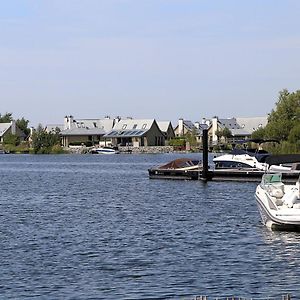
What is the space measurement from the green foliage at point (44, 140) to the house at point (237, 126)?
33331 millimetres

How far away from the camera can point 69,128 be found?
19050cm

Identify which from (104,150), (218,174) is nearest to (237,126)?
(104,150)

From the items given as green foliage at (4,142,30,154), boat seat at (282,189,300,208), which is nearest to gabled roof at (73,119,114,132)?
green foliage at (4,142,30,154)

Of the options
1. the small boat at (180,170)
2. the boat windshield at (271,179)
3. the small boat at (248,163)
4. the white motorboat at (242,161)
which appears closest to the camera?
the boat windshield at (271,179)

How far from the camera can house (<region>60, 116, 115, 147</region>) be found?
18850 centimetres

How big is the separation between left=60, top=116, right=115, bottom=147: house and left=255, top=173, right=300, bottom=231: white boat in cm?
15106

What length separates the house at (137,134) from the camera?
181 meters

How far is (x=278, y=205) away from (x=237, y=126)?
525 feet

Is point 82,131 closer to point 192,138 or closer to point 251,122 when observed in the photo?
point 192,138

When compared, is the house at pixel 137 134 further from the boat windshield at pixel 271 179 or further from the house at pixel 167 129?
the boat windshield at pixel 271 179

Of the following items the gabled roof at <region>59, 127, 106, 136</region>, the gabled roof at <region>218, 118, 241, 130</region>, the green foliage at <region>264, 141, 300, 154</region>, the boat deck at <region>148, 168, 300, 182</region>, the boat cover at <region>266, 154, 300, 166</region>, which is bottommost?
the boat deck at <region>148, 168, 300, 182</region>

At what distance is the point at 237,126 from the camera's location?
193 meters

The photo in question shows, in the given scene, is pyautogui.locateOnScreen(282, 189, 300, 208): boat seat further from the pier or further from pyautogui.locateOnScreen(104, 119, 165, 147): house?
pyautogui.locateOnScreen(104, 119, 165, 147): house

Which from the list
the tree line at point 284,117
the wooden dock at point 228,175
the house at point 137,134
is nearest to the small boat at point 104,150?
the house at point 137,134
